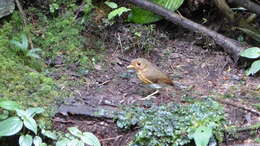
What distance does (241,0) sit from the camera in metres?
5.89

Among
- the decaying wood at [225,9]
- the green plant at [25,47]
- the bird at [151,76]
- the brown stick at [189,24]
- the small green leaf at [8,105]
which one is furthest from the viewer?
the decaying wood at [225,9]

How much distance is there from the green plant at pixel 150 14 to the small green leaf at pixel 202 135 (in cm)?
258

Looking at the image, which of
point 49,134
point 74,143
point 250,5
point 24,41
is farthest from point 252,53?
point 24,41

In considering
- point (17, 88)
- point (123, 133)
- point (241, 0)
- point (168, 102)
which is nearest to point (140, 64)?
point (168, 102)

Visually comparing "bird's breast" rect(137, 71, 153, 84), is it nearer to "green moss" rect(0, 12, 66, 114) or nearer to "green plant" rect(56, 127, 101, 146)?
"green moss" rect(0, 12, 66, 114)

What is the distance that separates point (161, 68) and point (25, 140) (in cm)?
231

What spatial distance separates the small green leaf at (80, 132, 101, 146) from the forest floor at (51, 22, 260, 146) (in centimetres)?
18

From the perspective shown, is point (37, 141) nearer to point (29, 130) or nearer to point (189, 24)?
point (29, 130)

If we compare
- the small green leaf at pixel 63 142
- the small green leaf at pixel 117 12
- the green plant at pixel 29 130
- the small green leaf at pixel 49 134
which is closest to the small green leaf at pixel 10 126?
the green plant at pixel 29 130

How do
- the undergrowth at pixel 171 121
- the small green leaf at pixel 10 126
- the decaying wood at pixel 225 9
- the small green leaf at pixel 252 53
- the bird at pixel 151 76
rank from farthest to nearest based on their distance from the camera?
the decaying wood at pixel 225 9 → the bird at pixel 151 76 → the small green leaf at pixel 252 53 → the undergrowth at pixel 171 121 → the small green leaf at pixel 10 126

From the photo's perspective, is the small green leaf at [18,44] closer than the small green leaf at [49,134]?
No

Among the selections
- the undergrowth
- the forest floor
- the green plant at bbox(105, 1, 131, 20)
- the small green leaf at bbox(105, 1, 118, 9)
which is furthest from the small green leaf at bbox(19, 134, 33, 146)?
the small green leaf at bbox(105, 1, 118, 9)

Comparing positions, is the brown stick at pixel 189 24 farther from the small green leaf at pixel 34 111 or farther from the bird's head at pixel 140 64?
the small green leaf at pixel 34 111

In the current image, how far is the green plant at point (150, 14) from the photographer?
615cm
